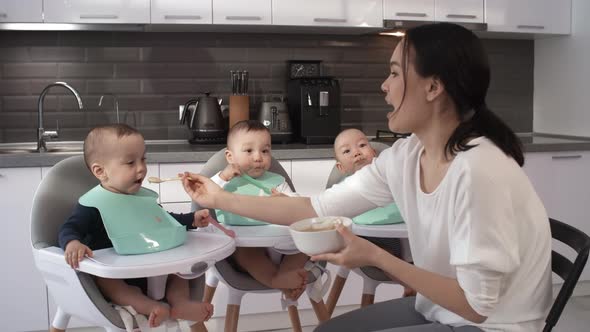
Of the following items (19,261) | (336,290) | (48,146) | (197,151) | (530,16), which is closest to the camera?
(336,290)

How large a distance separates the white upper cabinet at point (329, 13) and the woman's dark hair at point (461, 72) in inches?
84.4

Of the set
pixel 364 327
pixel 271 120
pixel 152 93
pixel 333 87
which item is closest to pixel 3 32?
pixel 152 93

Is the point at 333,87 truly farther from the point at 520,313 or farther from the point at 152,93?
the point at 520,313

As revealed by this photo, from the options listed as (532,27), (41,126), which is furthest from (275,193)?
(532,27)

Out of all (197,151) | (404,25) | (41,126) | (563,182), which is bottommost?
(563,182)

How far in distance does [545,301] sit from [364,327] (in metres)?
0.42

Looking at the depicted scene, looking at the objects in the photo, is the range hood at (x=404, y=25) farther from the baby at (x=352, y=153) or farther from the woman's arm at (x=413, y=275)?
the woman's arm at (x=413, y=275)

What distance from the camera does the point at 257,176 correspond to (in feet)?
8.63

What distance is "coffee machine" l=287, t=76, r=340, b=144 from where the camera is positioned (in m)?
3.68

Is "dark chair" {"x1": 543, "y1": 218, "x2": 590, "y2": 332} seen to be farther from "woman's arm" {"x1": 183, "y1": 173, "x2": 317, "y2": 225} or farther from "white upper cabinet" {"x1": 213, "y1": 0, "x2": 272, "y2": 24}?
"white upper cabinet" {"x1": 213, "y1": 0, "x2": 272, "y2": 24}

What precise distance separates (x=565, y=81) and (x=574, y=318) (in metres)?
1.45

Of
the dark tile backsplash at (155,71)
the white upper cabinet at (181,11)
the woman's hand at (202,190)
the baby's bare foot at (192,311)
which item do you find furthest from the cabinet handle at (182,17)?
the baby's bare foot at (192,311)

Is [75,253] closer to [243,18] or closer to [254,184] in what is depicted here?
[254,184]

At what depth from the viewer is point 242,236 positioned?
6.97 feet
